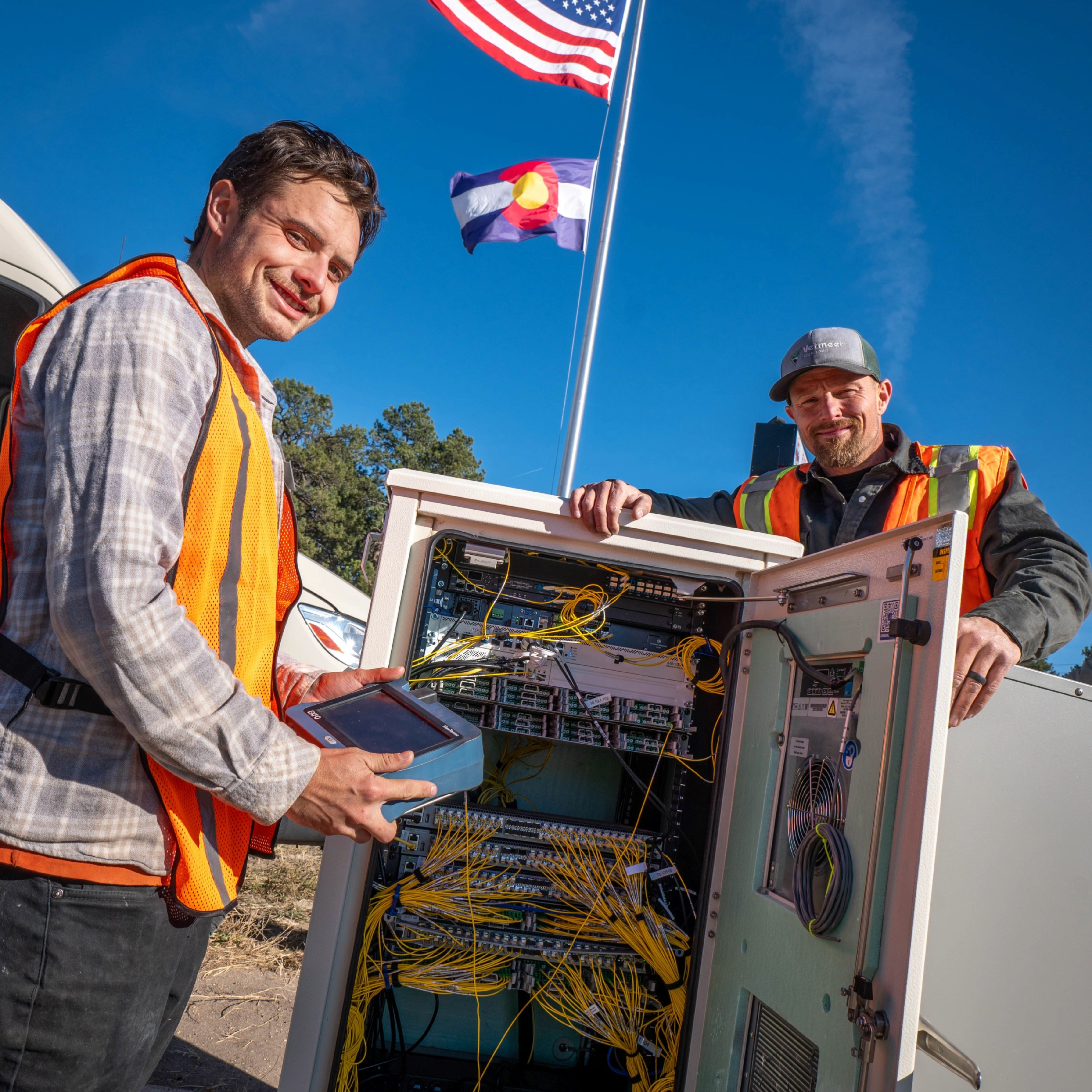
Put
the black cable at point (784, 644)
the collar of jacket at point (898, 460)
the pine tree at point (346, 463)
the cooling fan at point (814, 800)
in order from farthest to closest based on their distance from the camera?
the pine tree at point (346, 463) → the collar of jacket at point (898, 460) → the black cable at point (784, 644) → the cooling fan at point (814, 800)

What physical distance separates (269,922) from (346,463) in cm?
1606

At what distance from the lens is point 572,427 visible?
197 inches

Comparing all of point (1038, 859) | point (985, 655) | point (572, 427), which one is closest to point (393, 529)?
point (985, 655)

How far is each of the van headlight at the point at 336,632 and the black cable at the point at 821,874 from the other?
9.88ft

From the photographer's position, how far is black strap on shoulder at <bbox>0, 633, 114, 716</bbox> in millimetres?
1035

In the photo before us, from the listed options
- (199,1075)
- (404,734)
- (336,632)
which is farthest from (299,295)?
(336,632)

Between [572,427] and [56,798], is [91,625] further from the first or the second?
[572,427]

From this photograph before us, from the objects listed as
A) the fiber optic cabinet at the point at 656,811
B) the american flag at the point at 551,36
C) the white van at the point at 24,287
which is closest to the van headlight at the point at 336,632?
the white van at the point at 24,287

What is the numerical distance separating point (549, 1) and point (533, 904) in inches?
225

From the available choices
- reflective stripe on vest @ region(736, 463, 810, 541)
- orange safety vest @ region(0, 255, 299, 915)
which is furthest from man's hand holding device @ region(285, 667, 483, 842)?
reflective stripe on vest @ region(736, 463, 810, 541)

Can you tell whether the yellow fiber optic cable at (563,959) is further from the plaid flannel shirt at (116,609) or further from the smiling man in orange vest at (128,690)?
the plaid flannel shirt at (116,609)

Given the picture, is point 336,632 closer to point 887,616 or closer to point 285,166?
point 285,166

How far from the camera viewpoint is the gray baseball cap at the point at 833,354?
2.47 meters

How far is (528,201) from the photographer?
5609mm
